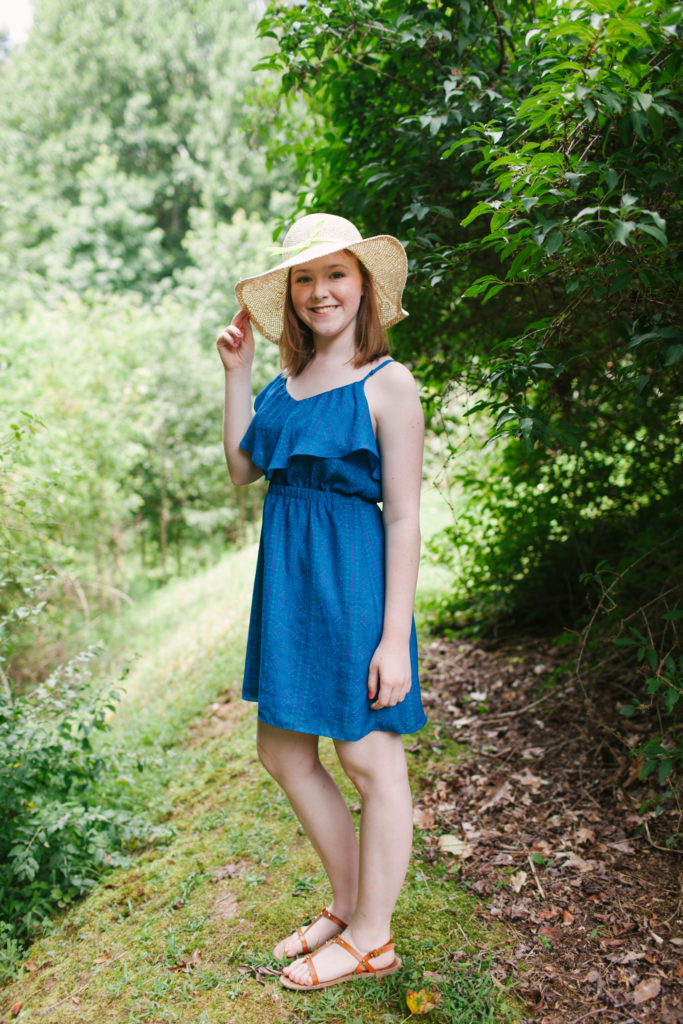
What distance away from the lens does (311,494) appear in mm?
1773

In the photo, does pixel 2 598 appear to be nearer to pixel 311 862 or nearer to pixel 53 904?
pixel 53 904

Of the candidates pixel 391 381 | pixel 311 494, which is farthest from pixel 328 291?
pixel 311 494

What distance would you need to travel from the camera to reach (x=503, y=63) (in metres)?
2.39

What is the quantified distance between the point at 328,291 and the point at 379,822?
4.43ft

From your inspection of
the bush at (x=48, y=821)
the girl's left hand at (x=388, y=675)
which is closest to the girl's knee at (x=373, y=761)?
the girl's left hand at (x=388, y=675)

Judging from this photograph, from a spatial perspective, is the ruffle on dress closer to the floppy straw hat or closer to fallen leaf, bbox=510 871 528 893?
the floppy straw hat

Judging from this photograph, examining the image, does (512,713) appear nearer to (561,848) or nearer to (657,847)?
(561,848)

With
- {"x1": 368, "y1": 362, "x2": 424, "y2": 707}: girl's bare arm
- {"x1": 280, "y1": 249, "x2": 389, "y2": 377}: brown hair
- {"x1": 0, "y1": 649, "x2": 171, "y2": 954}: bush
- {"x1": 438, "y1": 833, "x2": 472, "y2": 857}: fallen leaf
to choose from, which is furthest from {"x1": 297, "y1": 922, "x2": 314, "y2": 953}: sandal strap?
{"x1": 280, "y1": 249, "x2": 389, "y2": 377}: brown hair

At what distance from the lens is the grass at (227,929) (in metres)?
1.86

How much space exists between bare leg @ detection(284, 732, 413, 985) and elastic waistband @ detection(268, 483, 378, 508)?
59cm

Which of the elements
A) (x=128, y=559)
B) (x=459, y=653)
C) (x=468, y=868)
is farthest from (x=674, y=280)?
(x=128, y=559)

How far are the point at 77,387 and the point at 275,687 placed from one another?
7525 millimetres

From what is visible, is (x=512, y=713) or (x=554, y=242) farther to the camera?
(x=512, y=713)

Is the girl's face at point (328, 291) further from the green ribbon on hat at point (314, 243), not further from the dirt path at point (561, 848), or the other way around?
the dirt path at point (561, 848)
